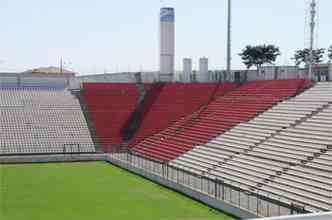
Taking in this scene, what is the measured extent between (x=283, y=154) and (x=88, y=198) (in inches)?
311

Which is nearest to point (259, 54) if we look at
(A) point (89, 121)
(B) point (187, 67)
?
(B) point (187, 67)

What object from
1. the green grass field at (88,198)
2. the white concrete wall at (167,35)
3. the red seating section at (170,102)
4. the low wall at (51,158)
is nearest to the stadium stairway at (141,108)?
the red seating section at (170,102)

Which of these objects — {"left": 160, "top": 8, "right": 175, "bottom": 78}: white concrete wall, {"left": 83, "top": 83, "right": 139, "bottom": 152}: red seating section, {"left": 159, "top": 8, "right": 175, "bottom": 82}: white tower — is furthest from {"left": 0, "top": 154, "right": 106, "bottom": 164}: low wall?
{"left": 160, "top": 8, "right": 175, "bottom": 78}: white concrete wall

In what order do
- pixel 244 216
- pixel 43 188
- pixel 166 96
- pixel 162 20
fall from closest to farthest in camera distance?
pixel 244 216
pixel 43 188
pixel 166 96
pixel 162 20

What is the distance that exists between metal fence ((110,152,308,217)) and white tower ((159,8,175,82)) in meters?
16.8

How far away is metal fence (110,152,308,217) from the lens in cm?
1661

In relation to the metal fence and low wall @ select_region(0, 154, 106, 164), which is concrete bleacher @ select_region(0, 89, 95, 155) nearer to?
low wall @ select_region(0, 154, 106, 164)

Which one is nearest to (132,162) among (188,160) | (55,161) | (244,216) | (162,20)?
(188,160)

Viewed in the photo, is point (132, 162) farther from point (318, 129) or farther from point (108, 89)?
point (108, 89)

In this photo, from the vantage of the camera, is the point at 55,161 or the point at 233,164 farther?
the point at 55,161

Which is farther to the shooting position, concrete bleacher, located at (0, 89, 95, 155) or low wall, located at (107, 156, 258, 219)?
concrete bleacher, located at (0, 89, 95, 155)

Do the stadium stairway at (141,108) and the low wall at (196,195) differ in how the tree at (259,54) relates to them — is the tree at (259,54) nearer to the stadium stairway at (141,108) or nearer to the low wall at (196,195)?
the stadium stairway at (141,108)

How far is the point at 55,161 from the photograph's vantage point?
30688 millimetres

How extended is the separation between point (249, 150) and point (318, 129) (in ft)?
10.2
